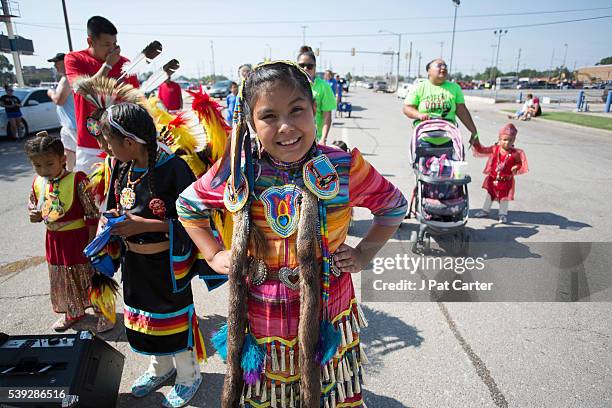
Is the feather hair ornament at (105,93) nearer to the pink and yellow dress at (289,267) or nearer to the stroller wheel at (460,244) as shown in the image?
the pink and yellow dress at (289,267)

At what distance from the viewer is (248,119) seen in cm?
144

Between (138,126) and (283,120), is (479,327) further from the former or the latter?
(138,126)

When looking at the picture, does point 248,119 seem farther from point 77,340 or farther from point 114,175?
point 77,340

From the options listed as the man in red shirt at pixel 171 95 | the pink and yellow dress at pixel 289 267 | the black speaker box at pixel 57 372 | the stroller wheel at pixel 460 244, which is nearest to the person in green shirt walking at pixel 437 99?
the stroller wheel at pixel 460 244

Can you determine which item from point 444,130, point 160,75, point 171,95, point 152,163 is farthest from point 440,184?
point 171,95

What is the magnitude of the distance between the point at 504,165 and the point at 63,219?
5.37 meters

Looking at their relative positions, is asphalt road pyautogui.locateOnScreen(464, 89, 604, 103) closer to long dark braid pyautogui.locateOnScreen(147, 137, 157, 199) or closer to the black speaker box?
long dark braid pyautogui.locateOnScreen(147, 137, 157, 199)

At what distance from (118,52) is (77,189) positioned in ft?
4.53

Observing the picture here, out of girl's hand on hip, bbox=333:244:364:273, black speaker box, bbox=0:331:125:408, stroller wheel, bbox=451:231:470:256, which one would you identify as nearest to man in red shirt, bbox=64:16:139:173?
black speaker box, bbox=0:331:125:408

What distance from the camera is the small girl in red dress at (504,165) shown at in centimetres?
535

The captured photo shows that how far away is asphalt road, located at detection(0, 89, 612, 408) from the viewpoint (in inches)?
99.3

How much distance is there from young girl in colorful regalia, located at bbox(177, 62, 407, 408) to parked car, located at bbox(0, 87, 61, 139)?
14.0 meters

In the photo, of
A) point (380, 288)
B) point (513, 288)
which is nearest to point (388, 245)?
point (380, 288)

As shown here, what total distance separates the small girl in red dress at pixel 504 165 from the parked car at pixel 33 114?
1368 cm
